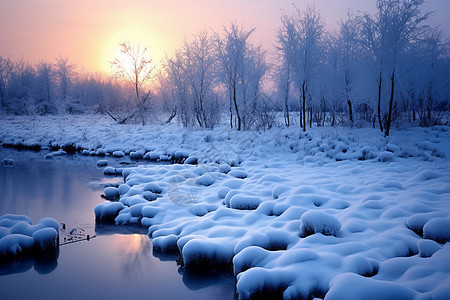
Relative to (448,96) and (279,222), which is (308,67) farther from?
(448,96)

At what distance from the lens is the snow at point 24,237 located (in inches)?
202

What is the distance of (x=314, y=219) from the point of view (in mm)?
4805

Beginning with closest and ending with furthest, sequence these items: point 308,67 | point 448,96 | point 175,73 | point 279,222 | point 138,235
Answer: point 279,222
point 138,235
point 308,67
point 175,73
point 448,96

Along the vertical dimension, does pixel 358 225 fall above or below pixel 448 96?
below

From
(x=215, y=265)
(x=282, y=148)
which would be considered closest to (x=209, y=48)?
(x=282, y=148)

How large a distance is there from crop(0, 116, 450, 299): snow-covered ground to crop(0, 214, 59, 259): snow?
1624mm

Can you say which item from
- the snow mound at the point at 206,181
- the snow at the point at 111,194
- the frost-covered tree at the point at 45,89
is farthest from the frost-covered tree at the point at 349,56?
the frost-covered tree at the point at 45,89

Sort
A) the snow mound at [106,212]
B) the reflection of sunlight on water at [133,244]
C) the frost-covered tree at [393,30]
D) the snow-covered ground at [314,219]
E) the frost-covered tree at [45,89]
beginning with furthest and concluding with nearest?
the frost-covered tree at [45,89] < the frost-covered tree at [393,30] < the snow mound at [106,212] < the reflection of sunlight on water at [133,244] < the snow-covered ground at [314,219]

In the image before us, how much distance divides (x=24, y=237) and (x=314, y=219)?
517 centimetres

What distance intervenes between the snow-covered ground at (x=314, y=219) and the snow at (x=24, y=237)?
5.33 feet

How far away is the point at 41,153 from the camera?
1880 centimetres

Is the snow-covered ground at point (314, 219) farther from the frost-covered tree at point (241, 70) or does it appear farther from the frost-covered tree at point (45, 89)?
the frost-covered tree at point (45, 89)

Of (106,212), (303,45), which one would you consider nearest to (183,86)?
(303,45)

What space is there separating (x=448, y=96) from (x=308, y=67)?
69.1 feet
